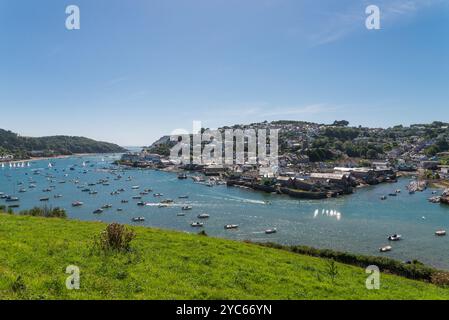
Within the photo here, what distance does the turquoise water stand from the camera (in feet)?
148

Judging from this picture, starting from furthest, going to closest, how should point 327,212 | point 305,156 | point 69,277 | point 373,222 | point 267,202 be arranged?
point 305,156
point 267,202
point 327,212
point 373,222
point 69,277

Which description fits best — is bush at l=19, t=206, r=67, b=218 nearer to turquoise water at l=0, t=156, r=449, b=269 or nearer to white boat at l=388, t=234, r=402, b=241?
turquoise water at l=0, t=156, r=449, b=269

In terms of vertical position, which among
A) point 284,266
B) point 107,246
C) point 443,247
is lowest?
point 443,247

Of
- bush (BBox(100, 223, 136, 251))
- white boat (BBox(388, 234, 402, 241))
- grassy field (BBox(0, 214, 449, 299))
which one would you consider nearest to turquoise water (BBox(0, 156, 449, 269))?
white boat (BBox(388, 234, 402, 241))

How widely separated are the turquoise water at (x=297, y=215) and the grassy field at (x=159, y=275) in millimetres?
28641

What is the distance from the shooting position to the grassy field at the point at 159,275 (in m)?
10.3

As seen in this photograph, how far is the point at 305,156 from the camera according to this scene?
153 metres

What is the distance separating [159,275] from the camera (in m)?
12.1

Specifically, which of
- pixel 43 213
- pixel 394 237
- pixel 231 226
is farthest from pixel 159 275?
pixel 394 237

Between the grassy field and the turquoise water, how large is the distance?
28641mm

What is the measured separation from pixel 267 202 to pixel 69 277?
66.8 m

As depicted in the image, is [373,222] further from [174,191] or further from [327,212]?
[174,191]

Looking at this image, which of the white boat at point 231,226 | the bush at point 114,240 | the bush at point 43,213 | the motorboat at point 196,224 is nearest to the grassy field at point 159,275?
the bush at point 114,240
